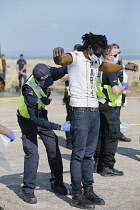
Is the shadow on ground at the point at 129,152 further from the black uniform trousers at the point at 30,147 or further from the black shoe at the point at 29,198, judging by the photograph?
the black shoe at the point at 29,198

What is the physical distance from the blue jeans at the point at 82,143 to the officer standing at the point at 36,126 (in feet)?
0.57

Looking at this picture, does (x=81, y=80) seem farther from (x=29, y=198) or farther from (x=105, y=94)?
(x=105, y=94)

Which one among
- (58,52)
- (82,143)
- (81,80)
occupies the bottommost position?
(82,143)

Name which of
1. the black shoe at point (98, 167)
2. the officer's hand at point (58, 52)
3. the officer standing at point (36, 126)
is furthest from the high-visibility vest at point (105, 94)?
the officer's hand at point (58, 52)

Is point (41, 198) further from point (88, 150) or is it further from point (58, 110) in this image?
point (58, 110)

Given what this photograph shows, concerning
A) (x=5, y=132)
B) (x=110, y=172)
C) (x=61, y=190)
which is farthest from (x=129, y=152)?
(x=5, y=132)

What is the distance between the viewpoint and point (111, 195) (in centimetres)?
648

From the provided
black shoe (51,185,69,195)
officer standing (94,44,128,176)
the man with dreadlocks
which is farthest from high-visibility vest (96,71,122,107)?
black shoe (51,185,69,195)

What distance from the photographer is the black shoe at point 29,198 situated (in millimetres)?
6100

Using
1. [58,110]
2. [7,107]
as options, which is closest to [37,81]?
[58,110]

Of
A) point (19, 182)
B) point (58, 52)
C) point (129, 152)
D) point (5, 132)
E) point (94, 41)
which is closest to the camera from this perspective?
point (58, 52)

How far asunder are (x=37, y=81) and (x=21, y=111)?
1.51ft

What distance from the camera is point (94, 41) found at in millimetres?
5762

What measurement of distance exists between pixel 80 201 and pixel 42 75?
1.58 metres
